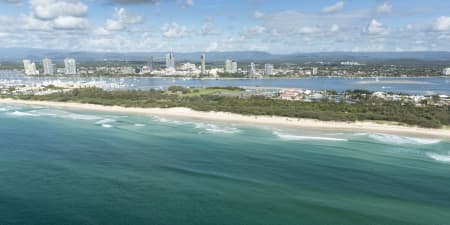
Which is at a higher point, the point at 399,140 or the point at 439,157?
the point at 399,140

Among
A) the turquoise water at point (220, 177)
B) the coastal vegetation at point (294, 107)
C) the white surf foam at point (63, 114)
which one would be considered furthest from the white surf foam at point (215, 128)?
the white surf foam at point (63, 114)

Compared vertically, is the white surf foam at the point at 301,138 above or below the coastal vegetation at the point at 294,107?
below

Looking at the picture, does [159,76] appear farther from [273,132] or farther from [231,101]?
[273,132]

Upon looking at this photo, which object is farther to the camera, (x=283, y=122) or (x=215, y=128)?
(x=283, y=122)

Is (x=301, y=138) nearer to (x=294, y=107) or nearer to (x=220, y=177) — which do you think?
(x=220, y=177)

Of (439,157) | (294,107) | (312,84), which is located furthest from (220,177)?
(312,84)

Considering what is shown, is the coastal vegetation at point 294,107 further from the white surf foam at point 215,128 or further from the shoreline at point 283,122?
the white surf foam at point 215,128

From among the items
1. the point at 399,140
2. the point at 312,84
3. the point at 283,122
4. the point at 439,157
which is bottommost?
the point at 439,157
